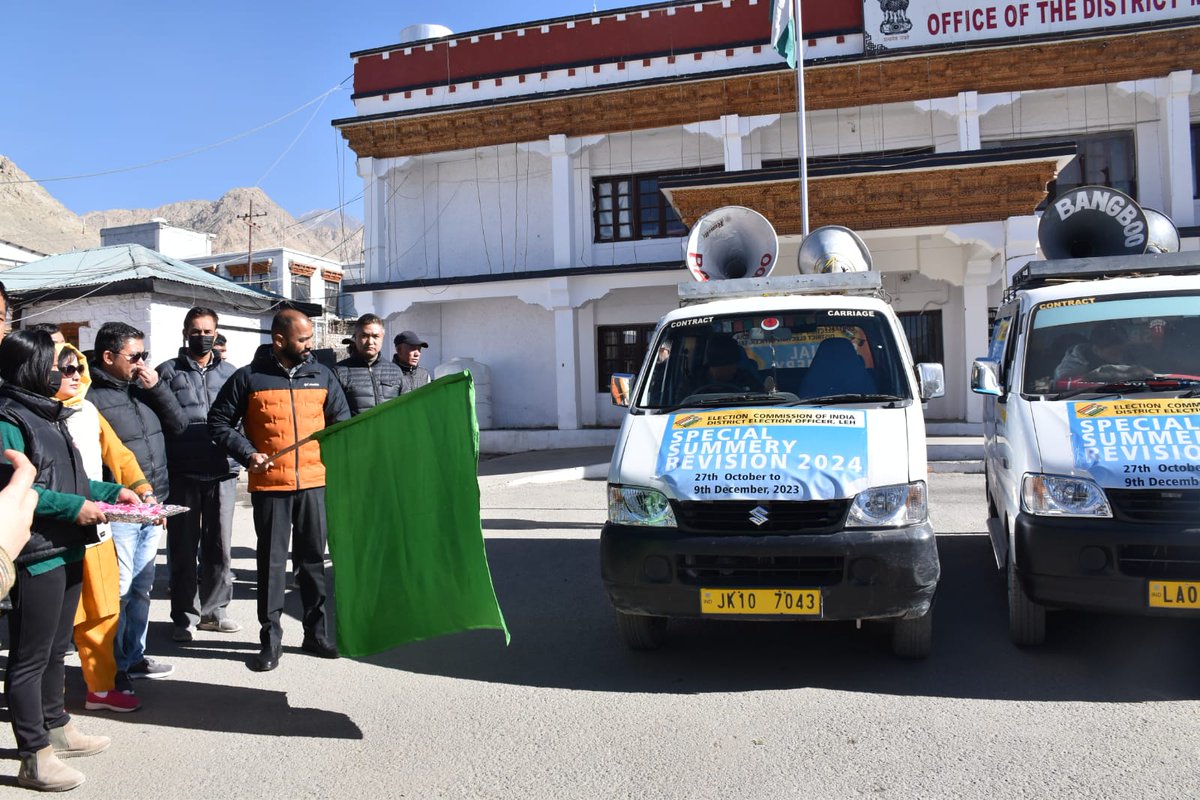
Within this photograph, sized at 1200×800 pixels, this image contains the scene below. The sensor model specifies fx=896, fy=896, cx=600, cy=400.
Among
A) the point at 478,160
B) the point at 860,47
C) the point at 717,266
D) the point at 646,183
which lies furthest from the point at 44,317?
the point at 860,47

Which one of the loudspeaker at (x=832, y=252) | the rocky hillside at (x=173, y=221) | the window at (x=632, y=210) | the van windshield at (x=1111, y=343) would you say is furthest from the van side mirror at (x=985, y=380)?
the rocky hillside at (x=173, y=221)

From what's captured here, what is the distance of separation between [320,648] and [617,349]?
48.0ft

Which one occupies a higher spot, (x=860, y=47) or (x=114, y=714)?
(x=860, y=47)

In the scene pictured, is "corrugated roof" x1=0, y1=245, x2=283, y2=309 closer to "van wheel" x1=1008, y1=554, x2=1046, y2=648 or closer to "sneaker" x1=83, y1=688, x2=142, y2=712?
"sneaker" x1=83, y1=688, x2=142, y2=712

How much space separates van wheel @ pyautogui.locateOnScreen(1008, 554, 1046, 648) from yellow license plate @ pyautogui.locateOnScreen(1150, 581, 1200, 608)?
2.12 feet

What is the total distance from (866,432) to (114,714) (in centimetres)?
392

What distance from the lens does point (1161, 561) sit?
4168 mm

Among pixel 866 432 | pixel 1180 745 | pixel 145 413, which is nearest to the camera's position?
pixel 1180 745

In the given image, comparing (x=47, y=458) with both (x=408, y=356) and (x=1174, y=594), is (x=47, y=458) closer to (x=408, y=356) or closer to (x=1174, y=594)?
(x=408, y=356)

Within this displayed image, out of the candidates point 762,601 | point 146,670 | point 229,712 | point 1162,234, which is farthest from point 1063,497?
point 1162,234

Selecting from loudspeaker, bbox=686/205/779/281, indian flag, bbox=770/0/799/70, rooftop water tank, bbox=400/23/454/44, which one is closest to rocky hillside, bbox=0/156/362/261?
rooftop water tank, bbox=400/23/454/44

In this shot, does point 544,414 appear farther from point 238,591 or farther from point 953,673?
point 953,673

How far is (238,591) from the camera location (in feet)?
22.2

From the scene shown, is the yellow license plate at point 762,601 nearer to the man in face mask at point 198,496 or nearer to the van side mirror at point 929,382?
the van side mirror at point 929,382
